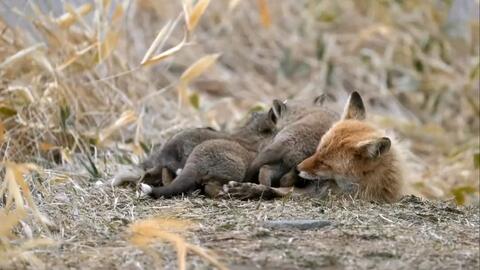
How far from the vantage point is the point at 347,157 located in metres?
5.43

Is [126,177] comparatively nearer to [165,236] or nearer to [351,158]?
[351,158]

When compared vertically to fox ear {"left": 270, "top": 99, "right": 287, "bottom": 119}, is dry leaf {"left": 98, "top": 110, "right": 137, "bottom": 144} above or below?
below

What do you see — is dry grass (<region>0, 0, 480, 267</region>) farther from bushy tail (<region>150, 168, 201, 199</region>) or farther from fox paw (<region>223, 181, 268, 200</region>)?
fox paw (<region>223, 181, 268, 200</region>)

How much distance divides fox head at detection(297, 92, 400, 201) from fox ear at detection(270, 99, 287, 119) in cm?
56

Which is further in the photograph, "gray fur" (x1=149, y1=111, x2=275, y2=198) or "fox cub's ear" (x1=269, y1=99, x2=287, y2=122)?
"fox cub's ear" (x1=269, y1=99, x2=287, y2=122)

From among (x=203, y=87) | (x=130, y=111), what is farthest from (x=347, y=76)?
(x=130, y=111)

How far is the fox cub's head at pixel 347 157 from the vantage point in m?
5.40

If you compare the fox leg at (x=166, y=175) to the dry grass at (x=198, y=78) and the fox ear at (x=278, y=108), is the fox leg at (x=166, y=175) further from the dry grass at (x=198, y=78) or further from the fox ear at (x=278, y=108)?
the fox ear at (x=278, y=108)

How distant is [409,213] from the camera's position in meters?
5.15

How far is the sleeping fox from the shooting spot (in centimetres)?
541

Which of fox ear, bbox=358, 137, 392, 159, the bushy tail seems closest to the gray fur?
the bushy tail

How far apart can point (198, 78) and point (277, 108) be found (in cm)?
503

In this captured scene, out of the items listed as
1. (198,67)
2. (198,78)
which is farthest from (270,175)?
(198,78)

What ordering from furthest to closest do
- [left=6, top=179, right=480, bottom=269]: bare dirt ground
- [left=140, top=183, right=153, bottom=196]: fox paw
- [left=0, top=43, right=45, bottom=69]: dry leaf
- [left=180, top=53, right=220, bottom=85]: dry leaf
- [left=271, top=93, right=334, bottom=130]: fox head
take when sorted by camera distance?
1. [left=180, top=53, right=220, bottom=85]: dry leaf
2. [left=0, top=43, right=45, bottom=69]: dry leaf
3. [left=271, top=93, right=334, bottom=130]: fox head
4. [left=140, top=183, right=153, bottom=196]: fox paw
5. [left=6, top=179, right=480, bottom=269]: bare dirt ground
